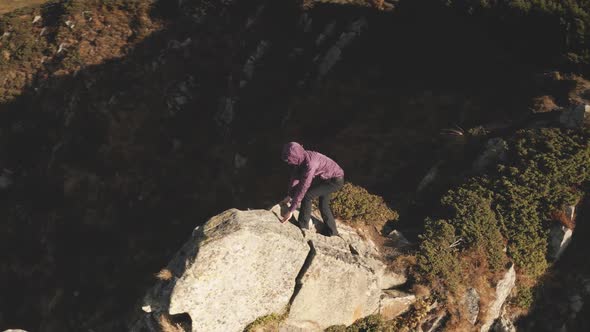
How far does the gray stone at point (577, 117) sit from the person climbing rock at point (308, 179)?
10748 mm

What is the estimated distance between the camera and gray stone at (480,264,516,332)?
41.7 ft

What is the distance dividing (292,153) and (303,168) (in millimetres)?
809

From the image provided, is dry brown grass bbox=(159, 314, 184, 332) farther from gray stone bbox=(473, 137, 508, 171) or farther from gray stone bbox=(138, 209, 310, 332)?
gray stone bbox=(473, 137, 508, 171)

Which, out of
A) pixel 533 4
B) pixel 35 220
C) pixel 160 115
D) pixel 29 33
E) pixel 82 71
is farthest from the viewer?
pixel 29 33

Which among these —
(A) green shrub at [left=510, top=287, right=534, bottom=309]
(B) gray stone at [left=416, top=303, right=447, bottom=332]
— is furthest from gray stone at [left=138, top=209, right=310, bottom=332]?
(A) green shrub at [left=510, top=287, right=534, bottom=309]

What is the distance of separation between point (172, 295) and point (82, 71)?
30.5m

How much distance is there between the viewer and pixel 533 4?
18469 millimetres

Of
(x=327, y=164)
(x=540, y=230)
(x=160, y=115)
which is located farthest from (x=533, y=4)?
(x=160, y=115)

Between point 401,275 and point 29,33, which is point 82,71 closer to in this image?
point 29,33

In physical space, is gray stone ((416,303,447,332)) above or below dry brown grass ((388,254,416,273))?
below

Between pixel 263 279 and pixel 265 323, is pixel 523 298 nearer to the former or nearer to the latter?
pixel 265 323

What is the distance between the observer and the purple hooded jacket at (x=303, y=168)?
10164mm

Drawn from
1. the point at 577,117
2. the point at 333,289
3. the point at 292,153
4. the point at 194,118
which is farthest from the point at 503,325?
the point at 194,118

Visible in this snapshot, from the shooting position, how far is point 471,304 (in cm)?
1241
